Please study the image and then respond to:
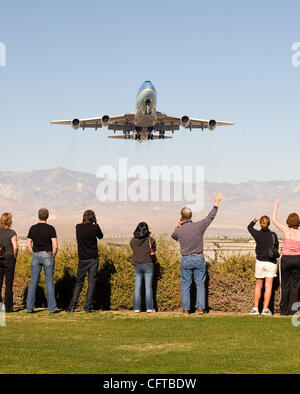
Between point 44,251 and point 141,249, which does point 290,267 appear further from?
point 44,251

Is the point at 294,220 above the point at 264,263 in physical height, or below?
above

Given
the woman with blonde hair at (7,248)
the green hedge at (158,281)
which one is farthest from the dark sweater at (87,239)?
the woman with blonde hair at (7,248)

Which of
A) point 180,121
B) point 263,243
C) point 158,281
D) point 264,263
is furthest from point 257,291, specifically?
point 180,121

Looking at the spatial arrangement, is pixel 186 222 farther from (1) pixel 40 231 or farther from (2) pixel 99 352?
(2) pixel 99 352

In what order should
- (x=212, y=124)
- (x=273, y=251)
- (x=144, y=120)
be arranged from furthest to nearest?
(x=144, y=120), (x=212, y=124), (x=273, y=251)

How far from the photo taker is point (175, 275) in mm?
11562

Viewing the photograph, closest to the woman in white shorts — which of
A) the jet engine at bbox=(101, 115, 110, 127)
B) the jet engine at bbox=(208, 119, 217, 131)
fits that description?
the jet engine at bbox=(101, 115, 110, 127)

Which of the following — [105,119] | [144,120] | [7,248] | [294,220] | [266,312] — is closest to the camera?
[294,220]

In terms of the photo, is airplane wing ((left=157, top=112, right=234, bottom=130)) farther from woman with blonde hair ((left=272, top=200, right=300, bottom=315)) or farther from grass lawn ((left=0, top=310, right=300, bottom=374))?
grass lawn ((left=0, top=310, right=300, bottom=374))

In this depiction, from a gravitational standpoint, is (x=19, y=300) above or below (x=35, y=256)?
below

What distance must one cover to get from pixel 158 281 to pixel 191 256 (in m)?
1.15

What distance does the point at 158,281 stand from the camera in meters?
11.6
